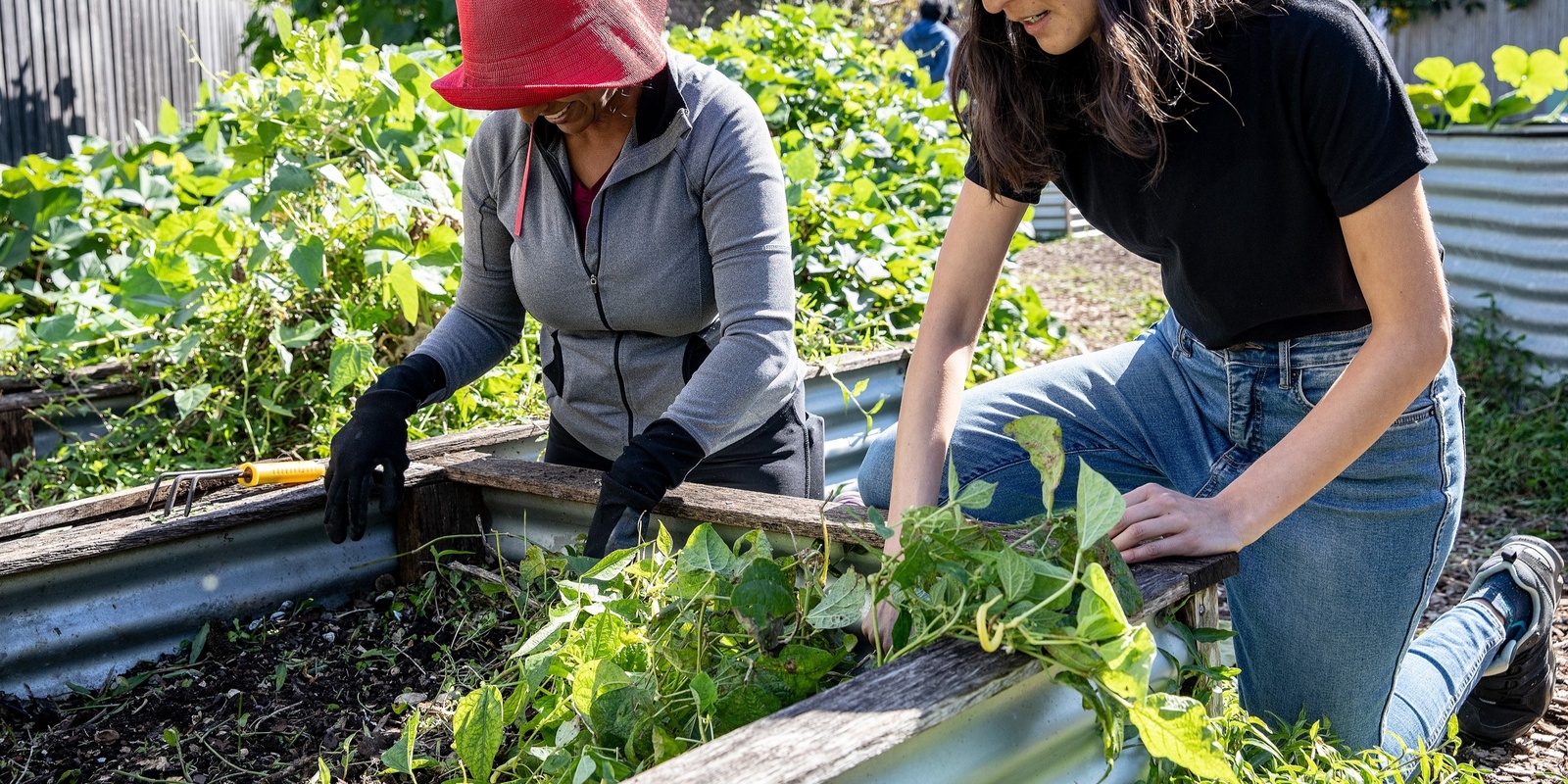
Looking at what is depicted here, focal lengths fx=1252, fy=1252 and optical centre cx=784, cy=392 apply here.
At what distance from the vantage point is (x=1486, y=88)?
438 centimetres

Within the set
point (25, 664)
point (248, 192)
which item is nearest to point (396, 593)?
point (25, 664)

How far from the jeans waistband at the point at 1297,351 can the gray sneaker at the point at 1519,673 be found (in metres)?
0.85

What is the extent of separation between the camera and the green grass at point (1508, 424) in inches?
135

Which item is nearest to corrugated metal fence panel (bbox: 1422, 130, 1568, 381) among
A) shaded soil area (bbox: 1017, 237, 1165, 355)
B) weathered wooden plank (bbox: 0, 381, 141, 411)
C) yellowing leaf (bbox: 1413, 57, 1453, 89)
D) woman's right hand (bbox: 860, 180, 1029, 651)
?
yellowing leaf (bbox: 1413, 57, 1453, 89)

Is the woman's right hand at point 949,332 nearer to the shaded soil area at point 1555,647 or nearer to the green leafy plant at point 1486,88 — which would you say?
the shaded soil area at point 1555,647

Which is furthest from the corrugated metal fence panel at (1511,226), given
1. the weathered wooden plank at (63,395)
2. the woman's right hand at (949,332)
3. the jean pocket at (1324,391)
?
the weathered wooden plank at (63,395)

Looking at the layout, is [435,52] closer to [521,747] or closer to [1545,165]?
[521,747]

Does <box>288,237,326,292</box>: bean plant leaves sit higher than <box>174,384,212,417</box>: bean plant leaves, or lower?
higher

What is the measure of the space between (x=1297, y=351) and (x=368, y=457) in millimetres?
1400

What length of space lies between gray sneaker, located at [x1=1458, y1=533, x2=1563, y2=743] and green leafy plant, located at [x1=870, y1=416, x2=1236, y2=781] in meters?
1.26

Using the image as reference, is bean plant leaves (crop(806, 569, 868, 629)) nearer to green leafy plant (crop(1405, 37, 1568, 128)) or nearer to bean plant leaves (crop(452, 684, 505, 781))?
bean plant leaves (crop(452, 684, 505, 781))

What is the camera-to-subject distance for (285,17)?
2789 millimetres

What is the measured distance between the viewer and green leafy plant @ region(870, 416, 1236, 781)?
1.10m

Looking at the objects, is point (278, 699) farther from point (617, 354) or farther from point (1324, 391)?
point (1324, 391)
